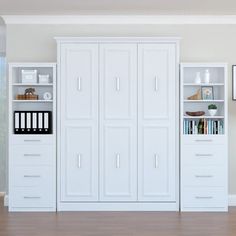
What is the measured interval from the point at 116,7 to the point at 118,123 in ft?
4.74

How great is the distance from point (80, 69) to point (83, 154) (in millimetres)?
1084

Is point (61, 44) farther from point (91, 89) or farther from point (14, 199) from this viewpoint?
point (14, 199)

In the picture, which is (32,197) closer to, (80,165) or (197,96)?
(80,165)

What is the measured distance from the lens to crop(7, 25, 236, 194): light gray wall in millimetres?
6777

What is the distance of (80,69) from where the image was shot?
644 cm

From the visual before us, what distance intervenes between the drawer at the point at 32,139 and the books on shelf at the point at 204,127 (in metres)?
1.75

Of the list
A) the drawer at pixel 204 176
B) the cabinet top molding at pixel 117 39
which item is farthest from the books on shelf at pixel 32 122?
the drawer at pixel 204 176

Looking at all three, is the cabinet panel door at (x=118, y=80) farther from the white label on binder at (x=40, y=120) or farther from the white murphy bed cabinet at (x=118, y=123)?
the white label on binder at (x=40, y=120)

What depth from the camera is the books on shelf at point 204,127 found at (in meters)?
6.50
